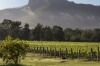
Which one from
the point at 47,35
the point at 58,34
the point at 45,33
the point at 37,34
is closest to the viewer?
the point at 58,34

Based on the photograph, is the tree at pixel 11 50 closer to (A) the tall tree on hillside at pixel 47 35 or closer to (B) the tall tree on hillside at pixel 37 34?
(A) the tall tree on hillside at pixel 47 35

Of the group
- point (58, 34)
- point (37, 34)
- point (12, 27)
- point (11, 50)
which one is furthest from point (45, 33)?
point (11, 50)

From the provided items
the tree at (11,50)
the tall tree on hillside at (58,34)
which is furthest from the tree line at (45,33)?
the tree at (11,50)

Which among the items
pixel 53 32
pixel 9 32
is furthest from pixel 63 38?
pixel 9 32

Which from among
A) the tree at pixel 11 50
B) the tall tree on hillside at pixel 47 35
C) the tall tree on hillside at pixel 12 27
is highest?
the tall tree on hillside at pixel 12 27

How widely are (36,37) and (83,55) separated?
95853 millimetres

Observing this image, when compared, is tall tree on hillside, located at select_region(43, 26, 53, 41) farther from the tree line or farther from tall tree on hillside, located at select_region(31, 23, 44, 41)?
tall tree on hillside, located at select_region(31, 23, 44, 41)

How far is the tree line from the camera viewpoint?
135750 millimetres

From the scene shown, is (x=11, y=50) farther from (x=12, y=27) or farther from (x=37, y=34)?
(x=12, y=27)

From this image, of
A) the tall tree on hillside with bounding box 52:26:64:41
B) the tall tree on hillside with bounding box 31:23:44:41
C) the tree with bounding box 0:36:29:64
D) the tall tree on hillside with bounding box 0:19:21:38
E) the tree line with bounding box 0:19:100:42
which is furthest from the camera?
the tall tree on hillside with bounding box 0:19:21:38

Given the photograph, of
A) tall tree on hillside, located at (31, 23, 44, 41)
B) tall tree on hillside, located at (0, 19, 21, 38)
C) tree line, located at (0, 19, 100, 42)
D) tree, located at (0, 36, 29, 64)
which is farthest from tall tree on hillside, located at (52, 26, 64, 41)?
tree, located at (0, 36, 29, 64)

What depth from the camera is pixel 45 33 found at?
471 feet

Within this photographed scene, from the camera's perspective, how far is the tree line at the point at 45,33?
13575 centimetres

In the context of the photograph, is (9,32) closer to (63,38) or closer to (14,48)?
(63,38)
